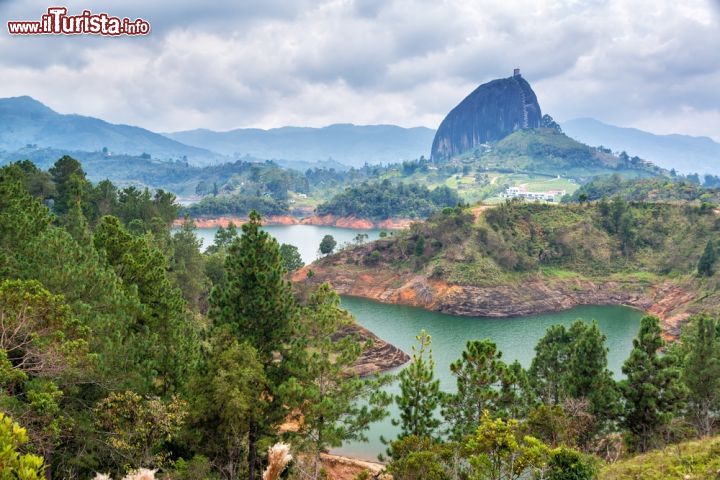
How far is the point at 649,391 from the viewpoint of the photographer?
19.8 metres

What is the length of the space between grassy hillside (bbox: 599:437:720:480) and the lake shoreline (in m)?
105

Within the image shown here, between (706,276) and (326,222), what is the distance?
92.7m

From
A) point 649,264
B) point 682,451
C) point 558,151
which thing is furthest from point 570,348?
point 558,151

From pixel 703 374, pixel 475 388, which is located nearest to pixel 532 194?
pixel 703 374

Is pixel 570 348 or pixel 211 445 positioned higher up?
pixel 570 348

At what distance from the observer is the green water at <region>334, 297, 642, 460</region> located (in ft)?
144

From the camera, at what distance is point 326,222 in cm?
13650

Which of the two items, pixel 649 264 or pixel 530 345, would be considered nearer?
pixel 530 345

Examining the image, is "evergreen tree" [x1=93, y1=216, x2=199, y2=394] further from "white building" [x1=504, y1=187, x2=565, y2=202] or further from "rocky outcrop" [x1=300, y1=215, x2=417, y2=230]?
"white building" [x1=504, y1=187, x2=565, y2=202]

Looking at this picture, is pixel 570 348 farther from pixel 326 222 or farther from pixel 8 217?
pixel 326 222

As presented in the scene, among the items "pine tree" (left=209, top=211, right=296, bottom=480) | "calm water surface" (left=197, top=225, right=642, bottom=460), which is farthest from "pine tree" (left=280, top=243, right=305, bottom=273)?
"pine tree" (left=209, top=211, right=296, bottom=480)

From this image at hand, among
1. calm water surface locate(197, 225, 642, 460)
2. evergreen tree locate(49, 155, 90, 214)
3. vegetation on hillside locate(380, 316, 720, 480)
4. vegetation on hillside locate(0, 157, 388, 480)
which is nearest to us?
vegetation on hillside locate(0, 157, 388, 480)

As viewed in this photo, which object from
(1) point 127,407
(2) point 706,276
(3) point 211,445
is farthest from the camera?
(2) point 706,276

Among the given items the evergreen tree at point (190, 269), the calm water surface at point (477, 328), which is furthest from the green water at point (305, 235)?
the evergreen tree at point (190, 269)
